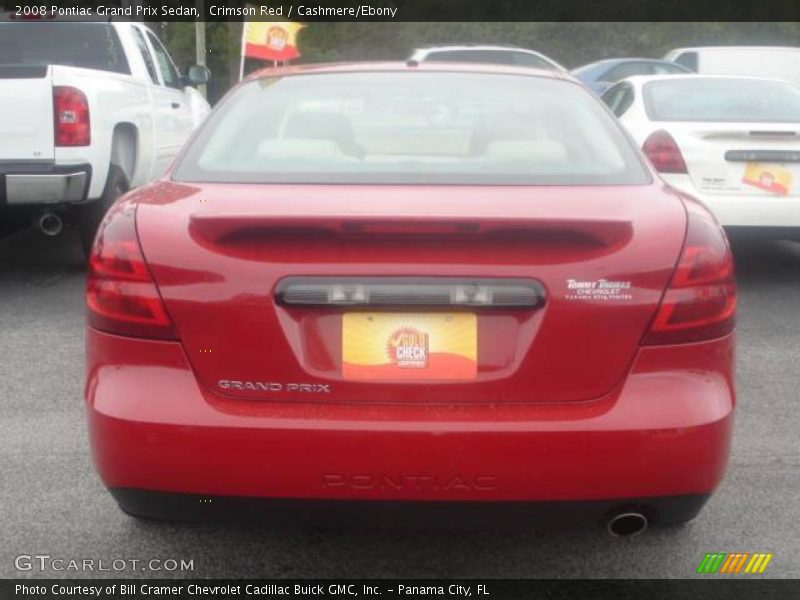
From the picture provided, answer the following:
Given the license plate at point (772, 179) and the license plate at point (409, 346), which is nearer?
the license plate at point (409, 346)

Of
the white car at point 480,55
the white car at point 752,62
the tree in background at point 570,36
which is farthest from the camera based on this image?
the tree in background at point 570,36

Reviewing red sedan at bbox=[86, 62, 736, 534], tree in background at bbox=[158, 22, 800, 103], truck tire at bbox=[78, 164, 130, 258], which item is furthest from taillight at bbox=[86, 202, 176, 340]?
tree in background at bbox=[158, 22, 800, 103]

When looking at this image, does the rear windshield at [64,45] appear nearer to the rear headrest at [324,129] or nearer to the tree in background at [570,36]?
the rear headrest at [324,129]

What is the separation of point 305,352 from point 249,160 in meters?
0.82

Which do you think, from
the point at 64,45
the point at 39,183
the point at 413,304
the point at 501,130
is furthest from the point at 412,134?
the point at 64,45

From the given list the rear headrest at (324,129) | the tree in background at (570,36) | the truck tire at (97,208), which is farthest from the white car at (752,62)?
the tree in background at (570,36)

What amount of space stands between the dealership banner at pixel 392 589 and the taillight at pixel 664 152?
442cm

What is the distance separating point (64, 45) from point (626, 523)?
8.24m

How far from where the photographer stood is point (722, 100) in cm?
827

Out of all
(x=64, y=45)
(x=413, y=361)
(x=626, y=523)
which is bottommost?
(x=64, y=45)

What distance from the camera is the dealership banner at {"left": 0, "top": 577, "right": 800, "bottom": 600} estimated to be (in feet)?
10.9

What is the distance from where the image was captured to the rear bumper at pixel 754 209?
7.38 m

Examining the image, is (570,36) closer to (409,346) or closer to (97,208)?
(97,208)

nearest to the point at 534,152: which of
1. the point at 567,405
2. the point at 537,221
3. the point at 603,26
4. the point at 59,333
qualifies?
the point at 537,221
